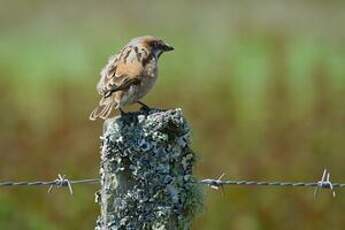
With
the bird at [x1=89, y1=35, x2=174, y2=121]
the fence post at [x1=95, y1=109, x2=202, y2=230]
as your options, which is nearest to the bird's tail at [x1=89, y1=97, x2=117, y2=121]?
the bird at [x1=89, y1=35, x2=174, y2=121]

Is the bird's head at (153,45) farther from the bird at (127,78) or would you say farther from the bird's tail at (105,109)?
the bird's tail at (105,109)

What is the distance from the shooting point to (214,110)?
1118cm

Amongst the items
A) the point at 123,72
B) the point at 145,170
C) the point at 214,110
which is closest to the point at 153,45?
the point at 123,72

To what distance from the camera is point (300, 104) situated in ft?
39.0

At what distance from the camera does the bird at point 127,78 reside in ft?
21.8

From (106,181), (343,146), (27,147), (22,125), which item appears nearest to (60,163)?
(27,147)

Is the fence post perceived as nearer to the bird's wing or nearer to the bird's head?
the bird's wing

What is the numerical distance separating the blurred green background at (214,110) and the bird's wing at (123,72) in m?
0.94

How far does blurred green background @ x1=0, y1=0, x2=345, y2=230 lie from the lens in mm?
9305

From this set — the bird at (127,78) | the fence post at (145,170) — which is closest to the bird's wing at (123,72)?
the bird at (127,78)

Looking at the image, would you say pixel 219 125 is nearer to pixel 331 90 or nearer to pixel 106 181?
pixel 331 90

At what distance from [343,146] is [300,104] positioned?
6.24 feet

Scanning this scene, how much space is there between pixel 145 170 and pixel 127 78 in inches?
40.1

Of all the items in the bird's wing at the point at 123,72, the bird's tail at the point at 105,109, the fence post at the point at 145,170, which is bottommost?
the fence post at the point at 145,170
